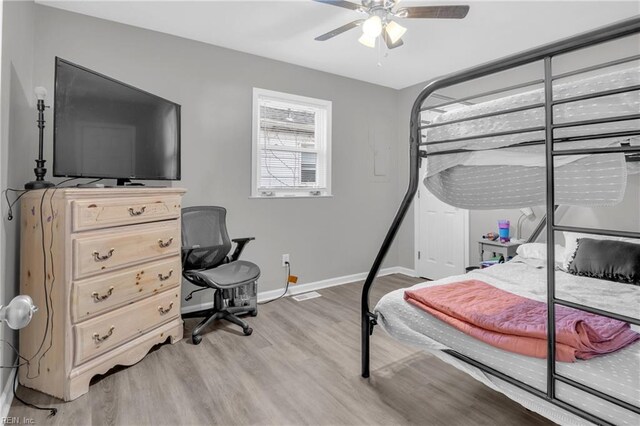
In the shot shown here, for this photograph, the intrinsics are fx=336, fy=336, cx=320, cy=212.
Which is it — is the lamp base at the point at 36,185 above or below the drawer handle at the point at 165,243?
above

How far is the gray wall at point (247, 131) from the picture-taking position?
2643mm

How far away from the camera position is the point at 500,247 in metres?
3.23

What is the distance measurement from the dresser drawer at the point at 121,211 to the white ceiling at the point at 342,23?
1.46m

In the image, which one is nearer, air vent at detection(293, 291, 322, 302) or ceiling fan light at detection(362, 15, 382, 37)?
ceiling fan light at detection(362, 15, 382, 37)

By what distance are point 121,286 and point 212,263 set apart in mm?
865

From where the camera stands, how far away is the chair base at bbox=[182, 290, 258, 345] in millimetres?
2456

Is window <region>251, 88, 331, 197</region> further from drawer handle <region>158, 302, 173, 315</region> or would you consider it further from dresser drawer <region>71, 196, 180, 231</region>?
drawer handle <region>158, 302, 173, 315</region>

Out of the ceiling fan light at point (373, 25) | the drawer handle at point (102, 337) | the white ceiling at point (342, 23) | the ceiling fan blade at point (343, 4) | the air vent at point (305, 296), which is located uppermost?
the white ceiling at point (342, 23)

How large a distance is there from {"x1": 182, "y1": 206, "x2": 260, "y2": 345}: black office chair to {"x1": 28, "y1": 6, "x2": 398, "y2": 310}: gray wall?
0.25 meters

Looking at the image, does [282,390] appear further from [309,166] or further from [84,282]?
[309,166]

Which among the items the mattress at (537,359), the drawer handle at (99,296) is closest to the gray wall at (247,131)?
the drawer handle at (99,296)

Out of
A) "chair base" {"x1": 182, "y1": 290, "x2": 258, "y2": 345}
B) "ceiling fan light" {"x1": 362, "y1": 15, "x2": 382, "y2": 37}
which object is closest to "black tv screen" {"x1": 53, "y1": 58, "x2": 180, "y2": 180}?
"chair base" {"x1": 182, "y1": 290, "x2": 258, "y2": 345}

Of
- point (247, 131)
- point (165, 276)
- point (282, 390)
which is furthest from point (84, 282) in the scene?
point (247, 131)

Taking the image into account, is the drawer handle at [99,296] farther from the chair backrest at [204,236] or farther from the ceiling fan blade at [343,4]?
the ceiling fan blade at [343,4]
